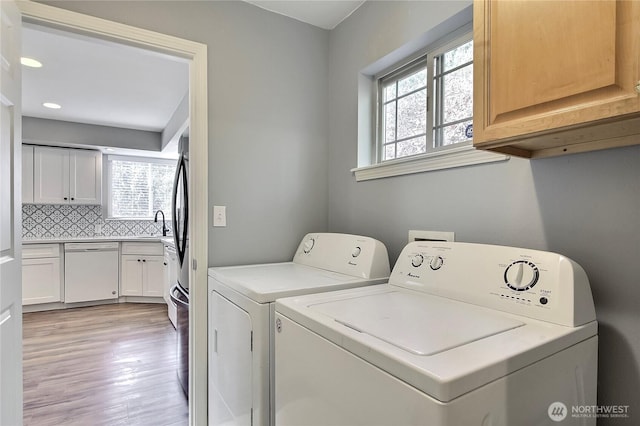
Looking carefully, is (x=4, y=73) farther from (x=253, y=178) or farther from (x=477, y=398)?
(x=477, y=398)

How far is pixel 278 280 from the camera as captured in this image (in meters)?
1.45

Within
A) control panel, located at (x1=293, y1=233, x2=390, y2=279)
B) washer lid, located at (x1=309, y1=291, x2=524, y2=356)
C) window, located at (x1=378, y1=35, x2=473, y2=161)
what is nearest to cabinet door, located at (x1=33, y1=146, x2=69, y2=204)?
control panel, located at (x1=293, y1=233, x2=390, y2=279)

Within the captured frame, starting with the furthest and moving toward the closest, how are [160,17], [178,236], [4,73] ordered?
[178,236] < [160,17] < [4,73]

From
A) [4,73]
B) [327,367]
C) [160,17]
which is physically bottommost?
[327,367]

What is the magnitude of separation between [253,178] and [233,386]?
1057mm

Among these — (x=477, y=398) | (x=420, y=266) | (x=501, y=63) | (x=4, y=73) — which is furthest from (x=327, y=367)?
(x=4, y=73)

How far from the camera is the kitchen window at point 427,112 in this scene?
149cm

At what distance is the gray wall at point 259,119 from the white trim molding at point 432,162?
1.38 feet

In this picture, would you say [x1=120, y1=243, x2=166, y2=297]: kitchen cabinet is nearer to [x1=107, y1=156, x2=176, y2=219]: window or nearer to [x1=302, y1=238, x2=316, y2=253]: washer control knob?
[x1=107, y1=156, x2=176, y2=219]: window

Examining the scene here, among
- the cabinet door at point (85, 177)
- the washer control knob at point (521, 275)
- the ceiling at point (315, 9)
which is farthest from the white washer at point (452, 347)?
the cabinet door at point (85, 177)

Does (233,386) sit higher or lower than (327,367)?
lower

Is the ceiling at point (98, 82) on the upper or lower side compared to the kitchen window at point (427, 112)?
upper

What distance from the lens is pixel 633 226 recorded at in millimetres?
939

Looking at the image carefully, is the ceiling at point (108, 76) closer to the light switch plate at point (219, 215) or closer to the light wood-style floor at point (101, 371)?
the light switch plate at point (219, 215)
